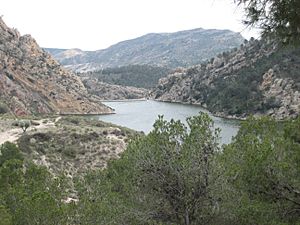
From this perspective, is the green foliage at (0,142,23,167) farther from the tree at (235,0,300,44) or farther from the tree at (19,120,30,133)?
the tree at (235,0,300,44)

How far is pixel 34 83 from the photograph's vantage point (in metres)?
90.5

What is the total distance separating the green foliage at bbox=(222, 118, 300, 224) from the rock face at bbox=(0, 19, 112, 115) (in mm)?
64400

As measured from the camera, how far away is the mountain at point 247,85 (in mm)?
88375

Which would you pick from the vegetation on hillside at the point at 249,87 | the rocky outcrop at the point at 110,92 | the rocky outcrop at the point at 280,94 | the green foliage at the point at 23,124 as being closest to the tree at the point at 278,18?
the green foliage at the point at 23,124

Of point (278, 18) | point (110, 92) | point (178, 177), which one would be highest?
point (278, 18)

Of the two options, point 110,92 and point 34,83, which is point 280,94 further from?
point 110,92

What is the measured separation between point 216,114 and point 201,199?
9318cm

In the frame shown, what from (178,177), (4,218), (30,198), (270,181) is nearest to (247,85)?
(270,181)

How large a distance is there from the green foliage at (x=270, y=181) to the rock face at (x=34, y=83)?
211 feet

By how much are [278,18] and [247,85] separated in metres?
99.4

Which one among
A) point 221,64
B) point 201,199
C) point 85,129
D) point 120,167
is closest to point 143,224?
point 201,199

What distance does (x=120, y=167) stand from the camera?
1634 cm

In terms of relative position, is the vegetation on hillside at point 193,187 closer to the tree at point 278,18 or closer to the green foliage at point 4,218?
the green foliage at point 4,218

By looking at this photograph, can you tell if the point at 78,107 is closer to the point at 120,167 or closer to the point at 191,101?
the point at 191,101
